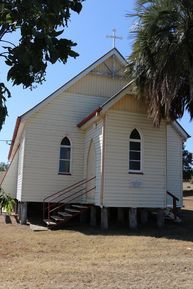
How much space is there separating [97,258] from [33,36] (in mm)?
9698

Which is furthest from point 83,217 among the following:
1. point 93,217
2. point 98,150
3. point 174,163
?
point 174,163

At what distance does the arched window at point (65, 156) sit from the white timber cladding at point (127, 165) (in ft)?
13.1

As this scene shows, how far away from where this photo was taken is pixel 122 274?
9391 millimetres

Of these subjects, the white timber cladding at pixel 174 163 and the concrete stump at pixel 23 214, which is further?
the white timber cladding at pixel 174 163

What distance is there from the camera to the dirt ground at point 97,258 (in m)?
8.70

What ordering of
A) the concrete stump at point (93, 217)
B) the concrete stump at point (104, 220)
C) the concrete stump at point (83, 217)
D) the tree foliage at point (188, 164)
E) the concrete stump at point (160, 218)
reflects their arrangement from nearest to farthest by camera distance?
the concrete stump at point (104, 220) < the concrete stump at point (160, 218) < the concrete stump at point (93, 217) < the concrete stump at point (83, 217) < the tree foliage at point (188, 164)

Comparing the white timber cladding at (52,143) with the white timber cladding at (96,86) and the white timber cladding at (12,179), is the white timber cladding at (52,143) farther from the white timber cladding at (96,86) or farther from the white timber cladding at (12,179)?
the white timber cladding at (12,179)

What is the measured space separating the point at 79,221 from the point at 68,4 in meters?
17.3

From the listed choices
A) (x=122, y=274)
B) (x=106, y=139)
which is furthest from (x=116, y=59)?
(x=122, y=274)

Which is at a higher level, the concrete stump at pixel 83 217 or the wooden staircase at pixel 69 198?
the wooden staircase at pixel 69 198

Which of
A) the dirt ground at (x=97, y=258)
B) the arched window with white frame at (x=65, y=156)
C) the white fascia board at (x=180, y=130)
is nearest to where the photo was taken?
the dirt ground at (x=97, y=258)

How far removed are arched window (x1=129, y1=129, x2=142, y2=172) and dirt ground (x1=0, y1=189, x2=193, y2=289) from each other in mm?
2514

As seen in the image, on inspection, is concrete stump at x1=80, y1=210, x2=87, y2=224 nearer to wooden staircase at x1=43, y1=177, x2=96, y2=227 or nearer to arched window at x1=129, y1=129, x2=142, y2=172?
wooden staircase at x1=43, y1=177, x2=96, y2=227

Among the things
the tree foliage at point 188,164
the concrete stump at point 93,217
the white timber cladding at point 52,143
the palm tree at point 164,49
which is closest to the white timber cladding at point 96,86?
the white timber cladding at point 52,143
